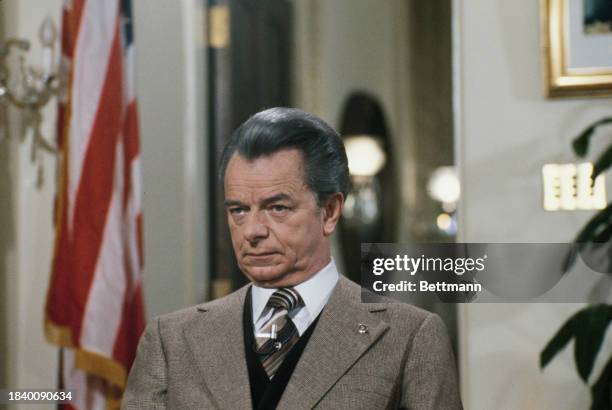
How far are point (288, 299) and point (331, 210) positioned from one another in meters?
0.14

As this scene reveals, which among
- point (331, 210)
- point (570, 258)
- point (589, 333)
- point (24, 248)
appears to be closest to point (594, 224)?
point (570, 258)

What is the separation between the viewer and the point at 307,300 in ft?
3.55

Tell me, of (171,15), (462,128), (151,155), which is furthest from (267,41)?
(462,128)

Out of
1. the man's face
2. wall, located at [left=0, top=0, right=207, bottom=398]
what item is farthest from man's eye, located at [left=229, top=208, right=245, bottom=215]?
wall, located at [left=0, top=0, right=207, bottom=398]

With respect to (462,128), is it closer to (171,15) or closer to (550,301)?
(550,301)

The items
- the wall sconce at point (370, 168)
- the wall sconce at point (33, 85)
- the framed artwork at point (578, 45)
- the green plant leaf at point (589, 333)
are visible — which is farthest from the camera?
Answer: the wall sconce at point (370, 168)

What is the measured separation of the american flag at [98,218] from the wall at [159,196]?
32mm

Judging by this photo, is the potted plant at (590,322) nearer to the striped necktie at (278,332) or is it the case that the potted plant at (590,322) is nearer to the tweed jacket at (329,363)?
the tweed jacket at (329,363)

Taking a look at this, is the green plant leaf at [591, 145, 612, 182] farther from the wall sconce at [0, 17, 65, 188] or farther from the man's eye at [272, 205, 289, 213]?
the wall sconce at [0, 17, 65, 188]

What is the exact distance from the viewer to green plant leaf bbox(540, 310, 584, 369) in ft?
4.25

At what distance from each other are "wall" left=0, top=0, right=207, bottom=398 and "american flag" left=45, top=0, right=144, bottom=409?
0.11 feet

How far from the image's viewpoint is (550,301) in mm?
1356

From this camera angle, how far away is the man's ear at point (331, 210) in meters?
1.07

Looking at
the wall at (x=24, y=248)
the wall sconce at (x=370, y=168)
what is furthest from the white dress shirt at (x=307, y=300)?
the wall sconce at (x=370, y=168)
